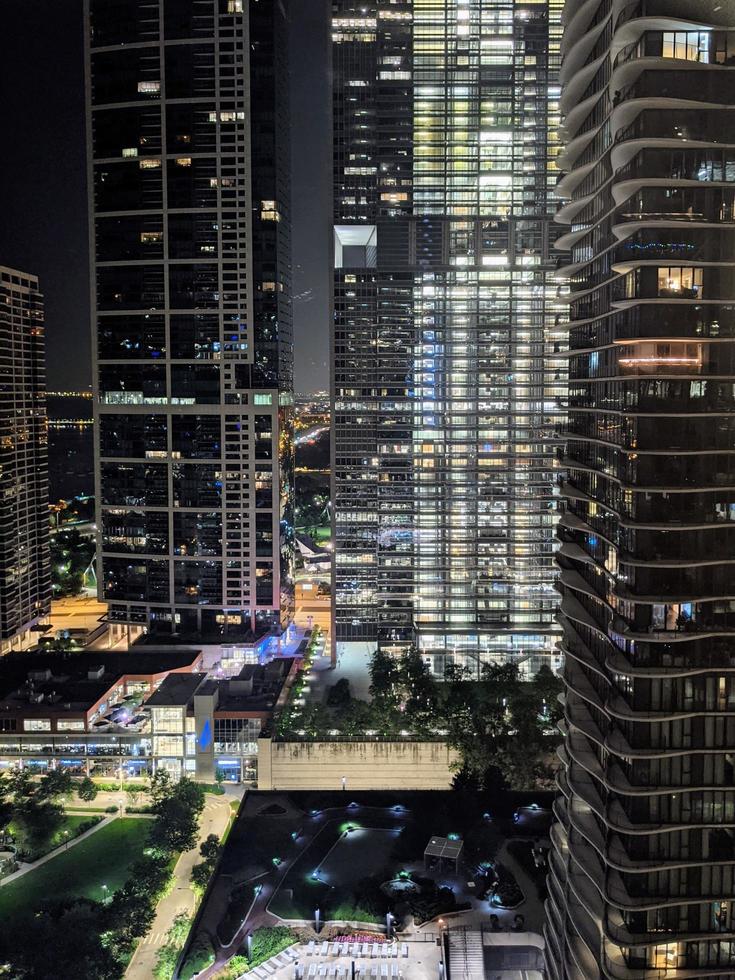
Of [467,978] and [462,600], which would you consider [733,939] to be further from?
[462,600]

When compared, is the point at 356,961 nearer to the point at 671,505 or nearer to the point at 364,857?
the point at 364,857

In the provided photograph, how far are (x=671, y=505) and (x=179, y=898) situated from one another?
29.9 meters

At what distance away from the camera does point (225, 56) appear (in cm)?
6519

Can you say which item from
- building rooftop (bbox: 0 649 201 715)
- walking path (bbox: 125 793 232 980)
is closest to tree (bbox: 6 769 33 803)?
building rooftop (bbox: 0 649 201 715)

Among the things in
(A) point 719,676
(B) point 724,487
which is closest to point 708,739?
(A) point 719,676

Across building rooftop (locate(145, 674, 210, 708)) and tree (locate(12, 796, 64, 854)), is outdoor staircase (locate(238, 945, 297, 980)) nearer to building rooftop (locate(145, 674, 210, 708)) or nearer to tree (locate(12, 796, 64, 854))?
tree (locate(12, 796, 64, 854))

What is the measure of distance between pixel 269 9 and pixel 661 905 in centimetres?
6706

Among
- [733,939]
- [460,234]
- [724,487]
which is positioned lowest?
[733,939]

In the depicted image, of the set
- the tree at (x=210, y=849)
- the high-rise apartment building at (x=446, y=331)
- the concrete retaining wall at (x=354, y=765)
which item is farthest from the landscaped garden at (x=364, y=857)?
the high-rise apartment building at (x=446, y=331)

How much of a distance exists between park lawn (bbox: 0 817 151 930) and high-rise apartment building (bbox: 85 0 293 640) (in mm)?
23588

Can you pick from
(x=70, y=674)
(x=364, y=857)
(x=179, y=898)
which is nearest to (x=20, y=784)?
(x=70, y=674)

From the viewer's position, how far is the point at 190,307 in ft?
220

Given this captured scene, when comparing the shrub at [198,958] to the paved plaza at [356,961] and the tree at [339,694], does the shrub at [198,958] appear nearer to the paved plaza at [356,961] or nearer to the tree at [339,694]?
the paved plaza at [356,961]

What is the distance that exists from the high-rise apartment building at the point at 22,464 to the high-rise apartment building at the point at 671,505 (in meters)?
56.5
